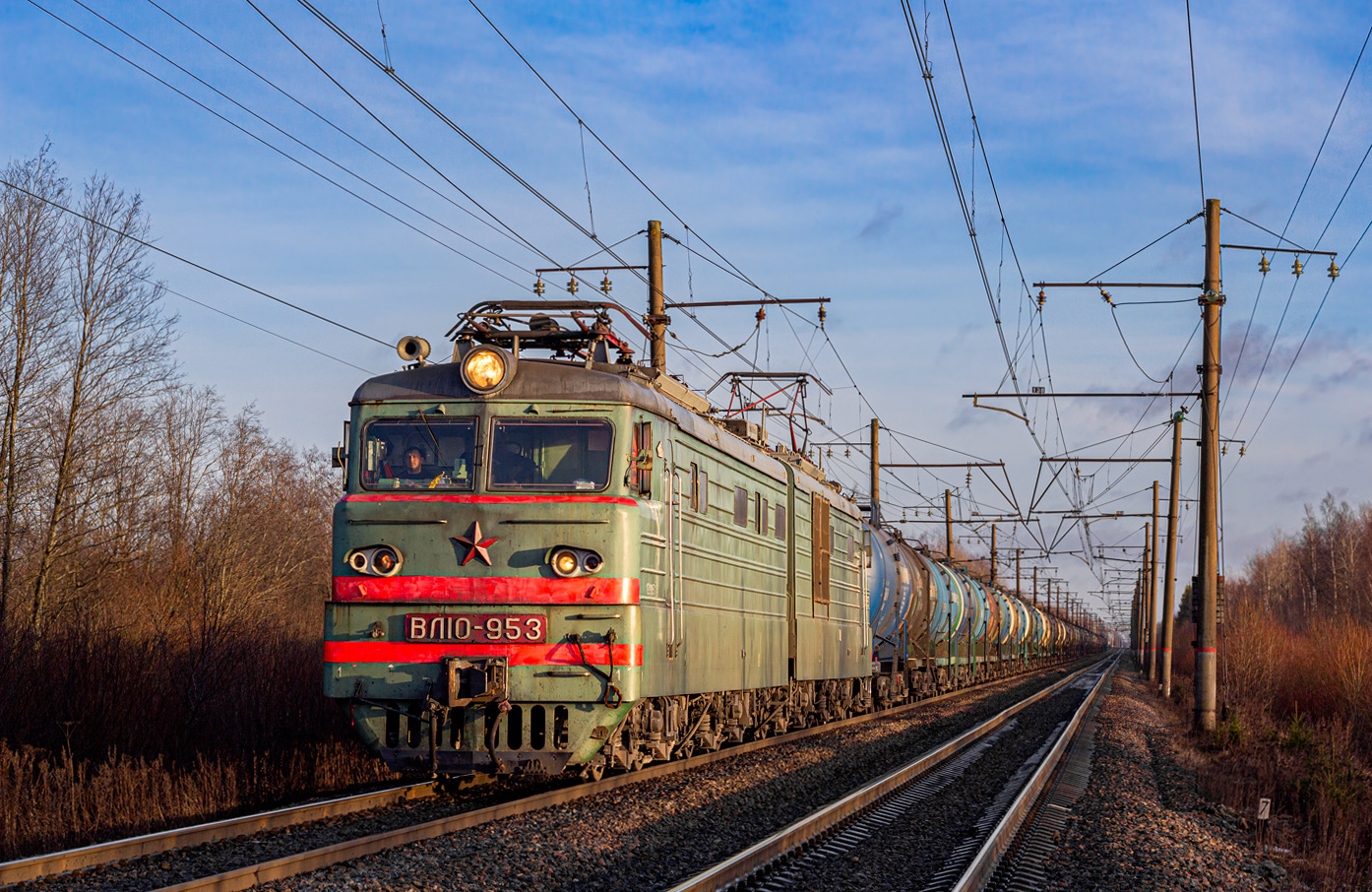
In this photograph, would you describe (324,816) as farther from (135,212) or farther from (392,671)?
(135,212)

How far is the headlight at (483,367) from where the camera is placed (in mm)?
10852

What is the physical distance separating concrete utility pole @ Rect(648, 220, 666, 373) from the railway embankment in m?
9.00

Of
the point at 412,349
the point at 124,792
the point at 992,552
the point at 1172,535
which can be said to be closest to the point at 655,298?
the point at 412,349

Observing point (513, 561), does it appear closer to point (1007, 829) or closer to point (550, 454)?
point (550, 454)

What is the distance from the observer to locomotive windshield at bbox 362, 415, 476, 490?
35.1ft

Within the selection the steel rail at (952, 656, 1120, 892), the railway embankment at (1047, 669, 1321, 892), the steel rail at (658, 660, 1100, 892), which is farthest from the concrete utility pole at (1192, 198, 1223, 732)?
the steel rail at (658, 660, 1100, 892)

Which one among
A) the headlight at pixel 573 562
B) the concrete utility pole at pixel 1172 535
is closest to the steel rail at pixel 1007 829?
the headlight at pixel 573 562

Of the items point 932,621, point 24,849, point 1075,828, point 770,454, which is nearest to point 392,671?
point 24,849

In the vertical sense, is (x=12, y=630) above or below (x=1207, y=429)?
below

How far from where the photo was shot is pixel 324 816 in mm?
9594

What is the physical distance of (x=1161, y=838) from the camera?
1037cm

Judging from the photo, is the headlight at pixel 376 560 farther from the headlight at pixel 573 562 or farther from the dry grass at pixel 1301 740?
the dry grass at pixel 1301 740

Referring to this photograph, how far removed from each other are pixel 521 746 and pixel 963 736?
10116mm

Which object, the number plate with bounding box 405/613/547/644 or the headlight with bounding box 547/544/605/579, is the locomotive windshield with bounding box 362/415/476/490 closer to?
the headlight with bounding box 547/544/605/579
